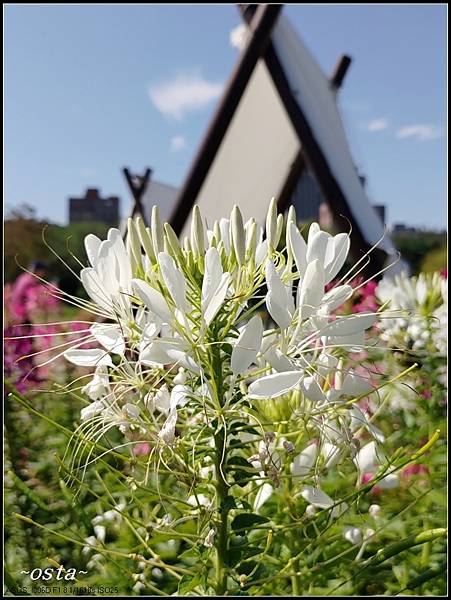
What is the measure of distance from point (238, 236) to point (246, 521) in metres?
0.37

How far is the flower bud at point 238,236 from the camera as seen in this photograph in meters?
0.72

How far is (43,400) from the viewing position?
257 centimetres

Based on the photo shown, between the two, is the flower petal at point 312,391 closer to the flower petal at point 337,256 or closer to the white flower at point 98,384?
the flower petal at point 337,256

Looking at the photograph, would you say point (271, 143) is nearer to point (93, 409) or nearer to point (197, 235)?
point (197, 235)

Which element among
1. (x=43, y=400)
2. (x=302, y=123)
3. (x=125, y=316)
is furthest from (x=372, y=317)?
(x=302, y=123)

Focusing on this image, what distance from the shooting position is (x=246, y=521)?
75 centimetres

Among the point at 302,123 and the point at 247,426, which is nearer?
the point at 247,426

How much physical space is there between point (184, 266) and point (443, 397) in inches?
53.6

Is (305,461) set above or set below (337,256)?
below

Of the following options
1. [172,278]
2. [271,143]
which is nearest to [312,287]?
[172,278]

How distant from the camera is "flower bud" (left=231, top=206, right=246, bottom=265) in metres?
0.72

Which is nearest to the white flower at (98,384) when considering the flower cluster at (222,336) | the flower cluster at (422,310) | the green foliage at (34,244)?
the flower cluster at (222,336)

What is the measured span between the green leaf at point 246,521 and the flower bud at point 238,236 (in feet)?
1.09

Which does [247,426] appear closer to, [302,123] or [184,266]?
[184,266]
